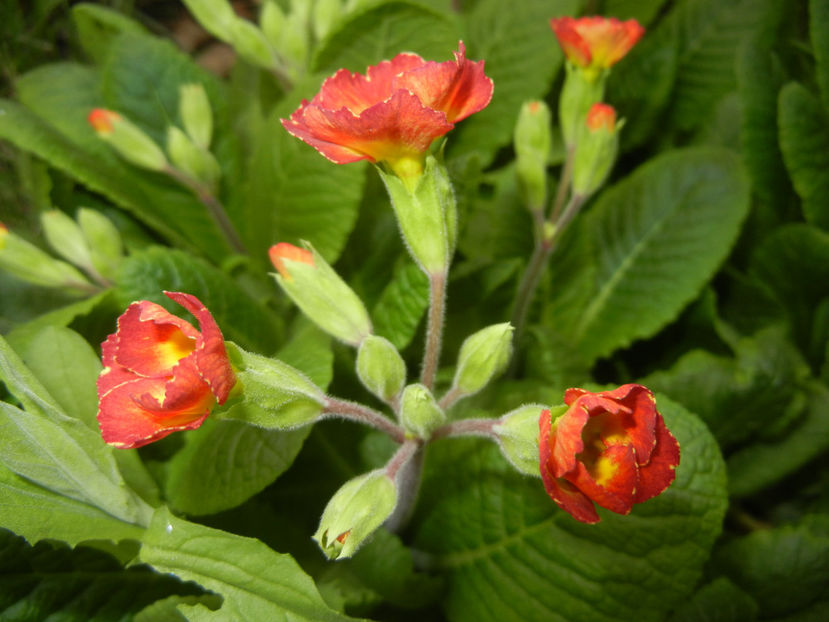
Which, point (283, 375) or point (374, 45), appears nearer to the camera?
point (283, 375)

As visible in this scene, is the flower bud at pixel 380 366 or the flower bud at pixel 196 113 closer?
the flower bud at pixel 380 366

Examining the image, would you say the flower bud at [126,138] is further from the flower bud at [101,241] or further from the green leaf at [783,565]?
the green leaf at [783,565]

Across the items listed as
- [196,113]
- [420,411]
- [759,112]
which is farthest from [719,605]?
[196,113]

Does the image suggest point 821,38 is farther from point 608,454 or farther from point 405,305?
point 608,454

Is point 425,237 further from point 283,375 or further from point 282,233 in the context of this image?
point 282,233

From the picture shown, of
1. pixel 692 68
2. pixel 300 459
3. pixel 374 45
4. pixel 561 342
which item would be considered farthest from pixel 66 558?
Result: pixel 692 68

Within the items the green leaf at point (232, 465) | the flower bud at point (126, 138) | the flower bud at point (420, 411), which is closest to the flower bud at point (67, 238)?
the flower bud at point (126, 138)
